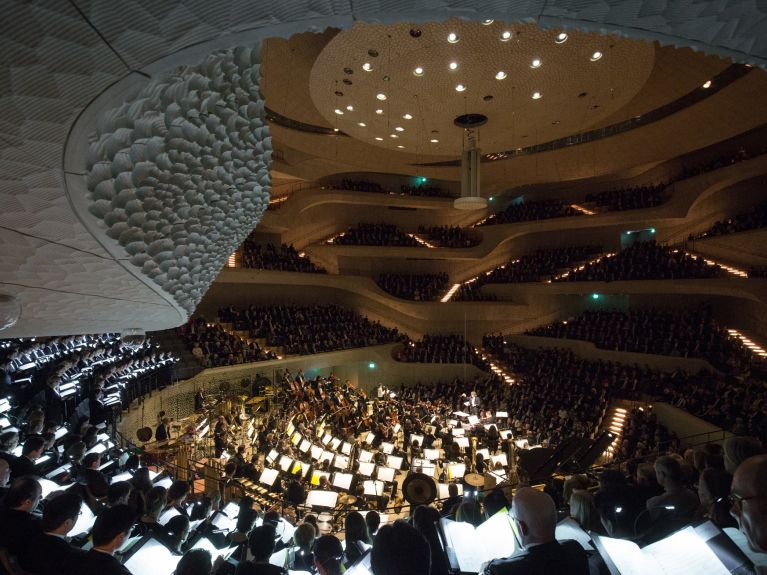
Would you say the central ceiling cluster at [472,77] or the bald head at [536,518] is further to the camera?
the central ceiling cluster at [472,77]

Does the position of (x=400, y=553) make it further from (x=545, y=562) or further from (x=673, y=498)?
(x=673, y=498)

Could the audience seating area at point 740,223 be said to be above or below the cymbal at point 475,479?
above

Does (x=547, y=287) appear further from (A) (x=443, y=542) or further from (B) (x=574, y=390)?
(A) (x=443, y=542)

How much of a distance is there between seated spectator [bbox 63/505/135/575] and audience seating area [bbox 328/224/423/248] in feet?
78.0

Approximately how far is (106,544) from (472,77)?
11609 mm

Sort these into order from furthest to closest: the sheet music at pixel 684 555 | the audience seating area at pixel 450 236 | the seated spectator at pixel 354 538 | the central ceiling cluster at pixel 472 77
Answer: the audience seating area at pixel 450 236 → the central ceiling cluster at pixel 472 77 → the seated spectator at pixel 354 538 → the sheet music at pixel 684 555

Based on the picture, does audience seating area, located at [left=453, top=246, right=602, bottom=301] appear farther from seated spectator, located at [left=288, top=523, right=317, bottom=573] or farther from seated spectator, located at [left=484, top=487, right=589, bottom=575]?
seated spectator, located at [left=484, top=487, right=589, bottom=575]

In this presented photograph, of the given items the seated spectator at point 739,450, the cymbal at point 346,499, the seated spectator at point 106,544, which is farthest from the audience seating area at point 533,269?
the seated spectator at point 106,544

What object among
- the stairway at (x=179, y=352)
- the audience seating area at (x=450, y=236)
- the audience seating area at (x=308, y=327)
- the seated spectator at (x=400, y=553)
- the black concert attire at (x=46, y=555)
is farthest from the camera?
the audience seating area at (x=450, y=236)

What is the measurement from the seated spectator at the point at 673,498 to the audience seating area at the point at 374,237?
23.1 metres

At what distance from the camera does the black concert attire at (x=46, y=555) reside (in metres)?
2.79

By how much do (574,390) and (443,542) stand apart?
51.6 ft

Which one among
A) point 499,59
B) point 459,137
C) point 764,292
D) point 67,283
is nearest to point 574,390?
point 764,292

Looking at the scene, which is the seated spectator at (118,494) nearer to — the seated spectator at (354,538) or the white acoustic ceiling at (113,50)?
the seated spectator at (354,538)
